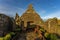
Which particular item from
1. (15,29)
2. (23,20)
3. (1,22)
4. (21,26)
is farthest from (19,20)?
(1,22)

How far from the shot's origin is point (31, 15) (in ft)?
111

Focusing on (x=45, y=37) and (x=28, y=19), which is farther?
(x=28, y=19)

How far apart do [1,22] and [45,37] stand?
7.51 metres

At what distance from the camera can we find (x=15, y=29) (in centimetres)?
2686

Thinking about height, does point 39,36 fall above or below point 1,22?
below

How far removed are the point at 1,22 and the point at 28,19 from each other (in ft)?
33.5

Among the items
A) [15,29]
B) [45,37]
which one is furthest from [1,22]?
[45,37]

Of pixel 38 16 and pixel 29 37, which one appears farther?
pixel 38 16

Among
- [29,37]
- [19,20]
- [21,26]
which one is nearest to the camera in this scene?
[29,37]

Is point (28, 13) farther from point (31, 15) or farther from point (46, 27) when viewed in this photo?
point (46, 27)

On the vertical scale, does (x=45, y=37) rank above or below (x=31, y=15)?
below

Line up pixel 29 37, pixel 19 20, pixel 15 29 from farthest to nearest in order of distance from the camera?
pixel 19 20, pixel 15 29, pixel 29 37

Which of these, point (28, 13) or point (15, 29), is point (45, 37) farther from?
point (28, 13)

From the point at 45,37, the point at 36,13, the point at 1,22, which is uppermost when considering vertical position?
the point at 36,13
